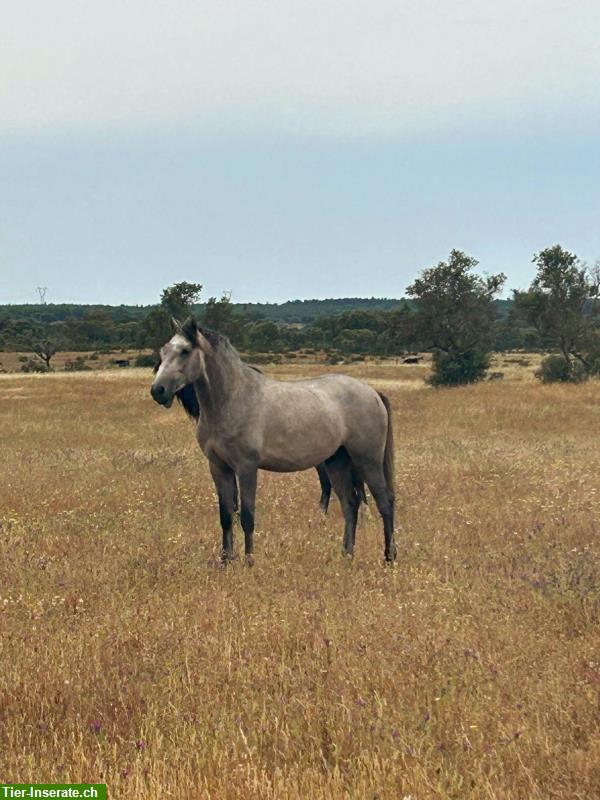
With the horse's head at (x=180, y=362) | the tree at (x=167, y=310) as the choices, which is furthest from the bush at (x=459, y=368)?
the horse's head at (x=180, y=362)

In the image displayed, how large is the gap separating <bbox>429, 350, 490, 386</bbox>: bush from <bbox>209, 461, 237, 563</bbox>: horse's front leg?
4091cm

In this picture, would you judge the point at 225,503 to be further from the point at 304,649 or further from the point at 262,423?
the point at 304,649

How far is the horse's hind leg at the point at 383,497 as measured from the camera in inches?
368

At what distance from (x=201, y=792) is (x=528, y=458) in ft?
47.0

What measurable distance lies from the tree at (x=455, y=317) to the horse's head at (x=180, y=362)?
41675mm

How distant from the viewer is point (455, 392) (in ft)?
129

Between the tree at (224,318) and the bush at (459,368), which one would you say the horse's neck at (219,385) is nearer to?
the bush at (459,368)

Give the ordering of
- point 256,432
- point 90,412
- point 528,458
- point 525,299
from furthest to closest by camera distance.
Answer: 1. point 525,299
2. point 90,412
3. point 528,458
4. point 256,432

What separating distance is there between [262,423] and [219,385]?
0.70 metres

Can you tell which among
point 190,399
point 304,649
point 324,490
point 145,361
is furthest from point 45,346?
point 304,649

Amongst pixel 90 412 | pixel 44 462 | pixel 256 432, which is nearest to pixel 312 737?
pixel 256 432

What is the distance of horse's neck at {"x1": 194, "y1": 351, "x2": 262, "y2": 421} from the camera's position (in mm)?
8953

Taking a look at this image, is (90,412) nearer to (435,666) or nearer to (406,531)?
(406,531)

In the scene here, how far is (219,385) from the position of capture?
Result: 355 inches
